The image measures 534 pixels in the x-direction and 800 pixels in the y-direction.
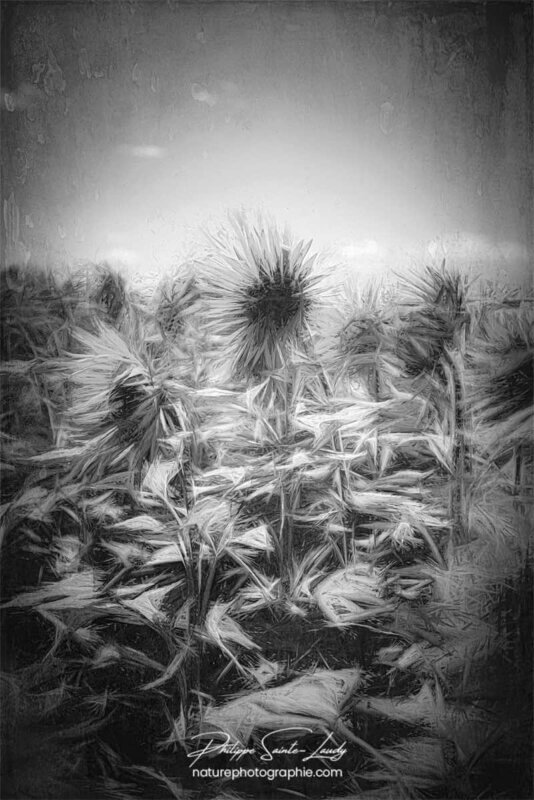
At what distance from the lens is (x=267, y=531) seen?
169cm

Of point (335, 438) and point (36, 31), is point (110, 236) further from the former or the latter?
point (335, 438)

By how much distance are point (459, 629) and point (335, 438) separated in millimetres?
644

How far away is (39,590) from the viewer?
1711 mm

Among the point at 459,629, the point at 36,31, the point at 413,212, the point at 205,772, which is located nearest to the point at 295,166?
the point at 413,212
